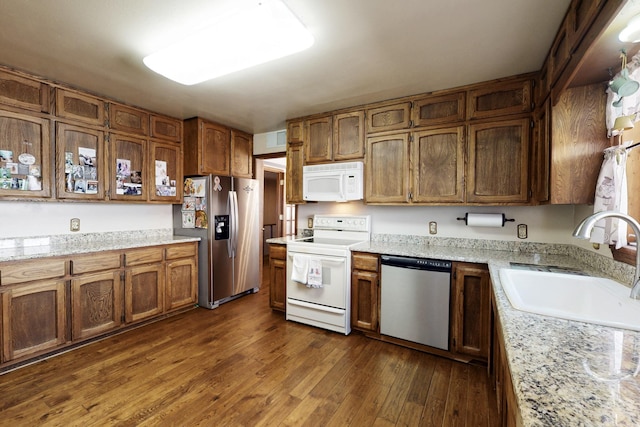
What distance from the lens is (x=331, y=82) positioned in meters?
2.48

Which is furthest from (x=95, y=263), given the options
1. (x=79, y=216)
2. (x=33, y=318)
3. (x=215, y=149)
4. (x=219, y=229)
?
(x=215, y=149)

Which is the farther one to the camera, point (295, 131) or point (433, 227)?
point (295, 131)

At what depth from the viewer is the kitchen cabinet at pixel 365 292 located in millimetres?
2672

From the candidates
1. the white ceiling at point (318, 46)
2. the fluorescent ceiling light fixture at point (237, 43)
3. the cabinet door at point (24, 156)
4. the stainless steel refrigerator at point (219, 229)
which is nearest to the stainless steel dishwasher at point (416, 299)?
the white ceiling at point (318, 46)

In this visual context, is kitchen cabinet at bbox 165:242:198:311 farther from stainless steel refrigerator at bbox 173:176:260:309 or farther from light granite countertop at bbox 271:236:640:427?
light granite countertop at bbox 271:236:640:427

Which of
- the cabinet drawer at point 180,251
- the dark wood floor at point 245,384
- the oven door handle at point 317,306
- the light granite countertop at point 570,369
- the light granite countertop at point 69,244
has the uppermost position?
the light granite countertop at point 69,244

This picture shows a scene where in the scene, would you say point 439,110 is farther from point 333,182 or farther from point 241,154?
point 241,154

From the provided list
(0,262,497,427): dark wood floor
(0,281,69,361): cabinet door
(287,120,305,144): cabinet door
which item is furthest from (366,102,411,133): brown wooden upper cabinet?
(0,281,69,361): cabinet door

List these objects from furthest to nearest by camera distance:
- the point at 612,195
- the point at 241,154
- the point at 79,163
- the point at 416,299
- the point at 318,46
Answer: the point at 241,154, the point at 79,163, the point at 416,299, the point at 318,46, the point at 612,195

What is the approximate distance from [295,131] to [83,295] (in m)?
2.67

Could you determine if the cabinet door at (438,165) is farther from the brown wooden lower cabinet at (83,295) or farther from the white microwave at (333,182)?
the brown wooden lower cabinet at (83,295)

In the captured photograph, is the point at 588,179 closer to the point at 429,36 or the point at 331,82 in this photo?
the point at 429,36

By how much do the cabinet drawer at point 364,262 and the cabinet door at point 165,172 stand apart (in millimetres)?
2358

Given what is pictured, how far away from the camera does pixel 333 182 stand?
306cm
